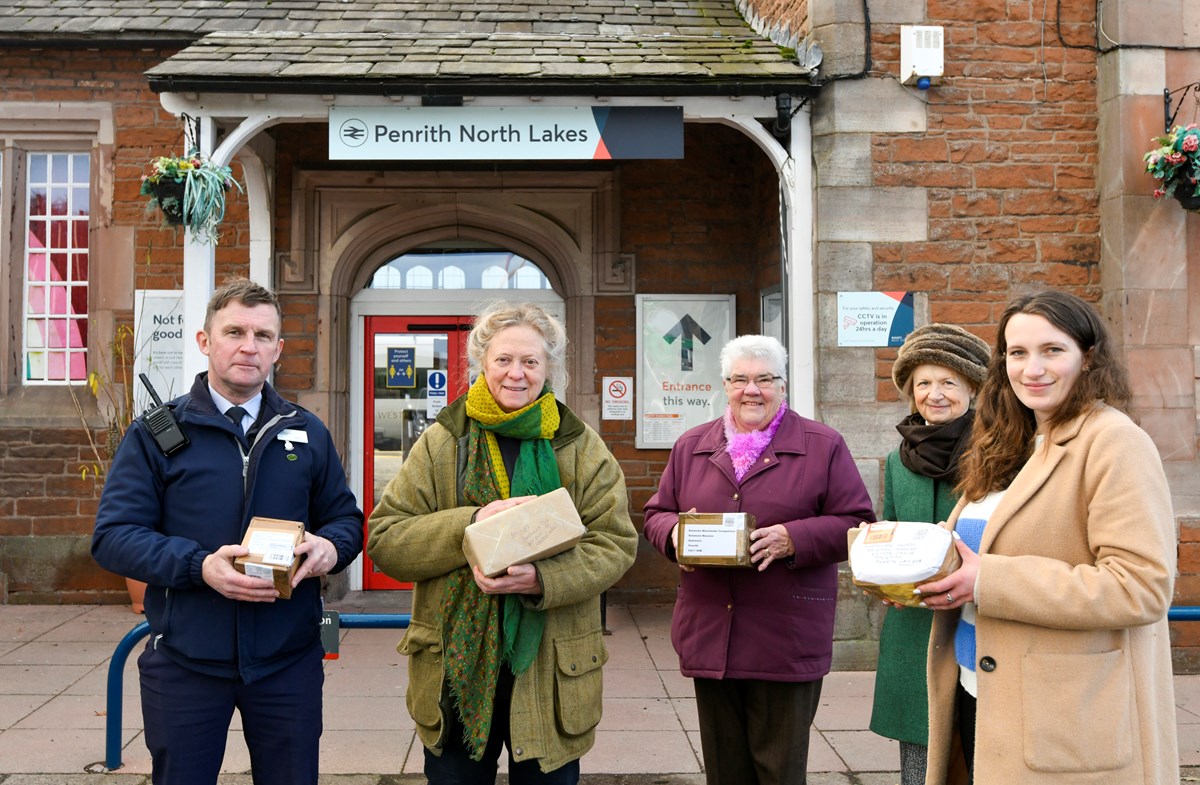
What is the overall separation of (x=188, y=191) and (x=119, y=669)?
9.07ft

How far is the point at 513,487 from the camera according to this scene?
273 cm

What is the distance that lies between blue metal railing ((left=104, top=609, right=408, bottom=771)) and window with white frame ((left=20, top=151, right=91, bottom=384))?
171 inches

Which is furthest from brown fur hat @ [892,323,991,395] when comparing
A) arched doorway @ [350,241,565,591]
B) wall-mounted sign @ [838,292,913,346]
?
arched doorway @ [350,241,565,591]

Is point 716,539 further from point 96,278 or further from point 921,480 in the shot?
point 96,278

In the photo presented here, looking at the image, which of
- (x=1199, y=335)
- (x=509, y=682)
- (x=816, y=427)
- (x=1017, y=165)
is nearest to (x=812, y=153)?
(x=1017, y=165)

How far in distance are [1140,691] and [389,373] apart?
21.7ft

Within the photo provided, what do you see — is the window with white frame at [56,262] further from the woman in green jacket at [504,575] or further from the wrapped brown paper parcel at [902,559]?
the wrapped brown paper parcel at [902,559]

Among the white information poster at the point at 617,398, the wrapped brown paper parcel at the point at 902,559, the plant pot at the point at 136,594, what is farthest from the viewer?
the white information poster at the point at 617,398

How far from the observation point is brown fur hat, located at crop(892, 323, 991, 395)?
126 inches

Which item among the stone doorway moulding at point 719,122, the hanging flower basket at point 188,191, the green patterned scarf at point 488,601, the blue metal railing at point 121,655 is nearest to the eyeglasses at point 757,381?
the green patterned scarf at point 488,601

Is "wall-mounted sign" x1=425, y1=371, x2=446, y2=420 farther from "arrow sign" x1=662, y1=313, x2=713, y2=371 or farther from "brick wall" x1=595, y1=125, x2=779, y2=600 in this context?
"arrow sign" x1=662, y1=313, x2=713, y2=371

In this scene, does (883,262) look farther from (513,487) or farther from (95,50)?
(95,50)

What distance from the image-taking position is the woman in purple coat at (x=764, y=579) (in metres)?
3.05

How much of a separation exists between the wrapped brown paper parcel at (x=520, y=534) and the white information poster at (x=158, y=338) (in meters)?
5.76
